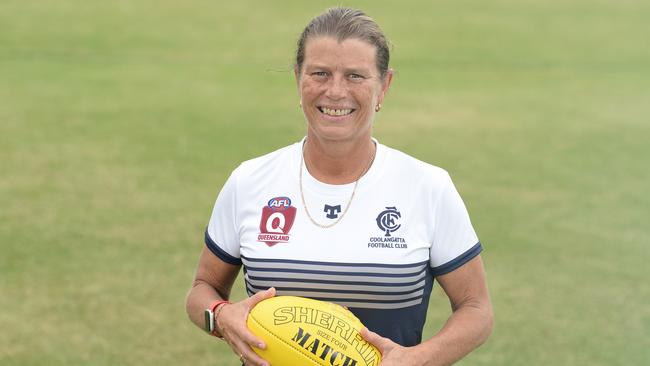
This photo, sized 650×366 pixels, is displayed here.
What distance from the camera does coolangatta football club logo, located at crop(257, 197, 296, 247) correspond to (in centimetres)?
405

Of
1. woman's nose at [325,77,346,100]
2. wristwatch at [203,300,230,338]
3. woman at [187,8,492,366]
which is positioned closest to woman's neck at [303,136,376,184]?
woman at [187,8,492,366]

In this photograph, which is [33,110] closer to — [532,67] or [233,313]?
[532,67]

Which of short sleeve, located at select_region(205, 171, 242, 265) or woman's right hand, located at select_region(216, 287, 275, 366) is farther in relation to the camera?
short sleeve, located at select_region(205, 171, 242, 265)

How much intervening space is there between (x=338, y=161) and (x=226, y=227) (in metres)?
0.53

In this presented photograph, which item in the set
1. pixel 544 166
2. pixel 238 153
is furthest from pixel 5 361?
pixel 544 166

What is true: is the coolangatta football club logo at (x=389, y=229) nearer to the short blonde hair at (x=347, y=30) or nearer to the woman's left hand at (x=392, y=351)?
the woman's left hand at (x=392, y=351)

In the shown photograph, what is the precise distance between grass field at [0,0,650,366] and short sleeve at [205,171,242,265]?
27.2 inches

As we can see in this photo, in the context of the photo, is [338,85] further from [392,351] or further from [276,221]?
[392,351]

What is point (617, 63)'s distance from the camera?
19.3 meters

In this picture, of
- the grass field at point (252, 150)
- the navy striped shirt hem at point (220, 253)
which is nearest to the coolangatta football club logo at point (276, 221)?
the navy striped shirt hem at point (220, 253)

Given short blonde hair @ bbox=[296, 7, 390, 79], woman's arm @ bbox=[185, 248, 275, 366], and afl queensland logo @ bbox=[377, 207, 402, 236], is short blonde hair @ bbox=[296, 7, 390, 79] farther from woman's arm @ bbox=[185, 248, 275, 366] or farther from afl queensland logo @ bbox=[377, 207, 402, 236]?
woman's arm @ bbox=[185, 248, 275, 366]

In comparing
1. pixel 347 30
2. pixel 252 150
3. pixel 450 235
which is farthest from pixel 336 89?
pixel 252 150

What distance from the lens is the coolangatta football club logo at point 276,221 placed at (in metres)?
4.05

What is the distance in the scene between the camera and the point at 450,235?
4016 millimetres
